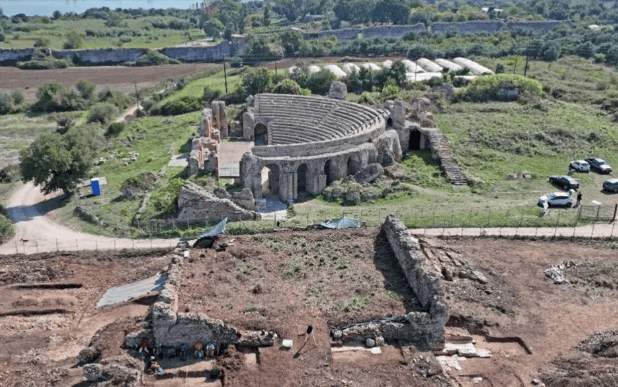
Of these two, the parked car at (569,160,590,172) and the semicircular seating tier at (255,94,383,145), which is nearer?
the parked car at (569,160,590,172)

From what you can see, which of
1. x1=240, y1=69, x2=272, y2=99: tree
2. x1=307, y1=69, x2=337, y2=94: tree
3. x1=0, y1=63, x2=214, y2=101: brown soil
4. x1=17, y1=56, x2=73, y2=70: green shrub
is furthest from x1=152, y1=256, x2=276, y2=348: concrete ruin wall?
x1=17, y1=56, x2=73, y2=70: green shrub

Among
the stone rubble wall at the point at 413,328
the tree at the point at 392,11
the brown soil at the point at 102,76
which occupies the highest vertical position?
the tree at the point at 392,11

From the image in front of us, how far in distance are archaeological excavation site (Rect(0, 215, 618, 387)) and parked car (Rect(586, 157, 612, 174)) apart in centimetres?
1464

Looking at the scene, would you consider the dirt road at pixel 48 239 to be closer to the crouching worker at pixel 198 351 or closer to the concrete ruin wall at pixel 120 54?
the crouching worker at pixel 198 351

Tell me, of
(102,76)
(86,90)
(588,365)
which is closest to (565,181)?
(588,365)

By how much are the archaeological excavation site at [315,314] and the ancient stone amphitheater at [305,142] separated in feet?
28.0

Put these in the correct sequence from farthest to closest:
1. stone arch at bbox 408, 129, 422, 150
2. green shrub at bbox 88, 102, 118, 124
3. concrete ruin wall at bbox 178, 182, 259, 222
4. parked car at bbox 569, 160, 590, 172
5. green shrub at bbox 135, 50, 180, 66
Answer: green shrub at bbox 135, 50, 180, 66, green shrub at bbox 88, 102, 118, 124, stone arch at bbox 408, 129, 422, 150, parked car at bbox 569, 160, 590, 172, concrete ruin wall at bbox 178, 182, 259, 222

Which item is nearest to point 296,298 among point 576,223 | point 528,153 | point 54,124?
point 576,223

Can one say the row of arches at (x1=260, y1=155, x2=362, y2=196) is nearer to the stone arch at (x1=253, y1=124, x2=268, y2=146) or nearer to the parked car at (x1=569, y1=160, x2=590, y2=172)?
the stone arch at (x1=253, y1=124, x2=268, y2=146)

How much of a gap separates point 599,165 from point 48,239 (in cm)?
4437

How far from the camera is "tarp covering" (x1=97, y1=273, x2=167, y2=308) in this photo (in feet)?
99.8

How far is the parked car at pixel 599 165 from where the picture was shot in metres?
48.4

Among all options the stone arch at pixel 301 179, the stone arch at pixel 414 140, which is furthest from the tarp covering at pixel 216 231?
the stone arch at pixel 414 140

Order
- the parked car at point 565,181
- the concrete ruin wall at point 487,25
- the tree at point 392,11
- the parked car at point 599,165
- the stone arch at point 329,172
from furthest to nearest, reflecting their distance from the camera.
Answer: the tree at point 392,11
the concrete ruin wall at point 487,25
the parked car at point 599,165
the stone arch at point 329,172
the parked car at point 565,181
